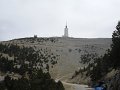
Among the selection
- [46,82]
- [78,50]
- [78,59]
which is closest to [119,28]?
[46,82]

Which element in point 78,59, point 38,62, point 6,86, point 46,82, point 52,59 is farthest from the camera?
point 78,59

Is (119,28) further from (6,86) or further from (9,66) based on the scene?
(9,66)

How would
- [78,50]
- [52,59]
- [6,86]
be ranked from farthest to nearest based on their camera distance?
1. [78,50]
2. [52,59]
3. [6,86]

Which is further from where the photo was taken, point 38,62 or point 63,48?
point 63,48

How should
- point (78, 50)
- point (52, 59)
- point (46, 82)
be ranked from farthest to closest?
point (78, 50)
point (52, 59)
point (46, 82)

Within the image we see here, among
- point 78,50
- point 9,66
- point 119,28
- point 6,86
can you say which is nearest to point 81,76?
point 9,66

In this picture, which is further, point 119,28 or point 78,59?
point 78,59

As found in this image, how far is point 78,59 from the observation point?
173875 mm

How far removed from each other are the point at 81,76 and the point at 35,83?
54535mm

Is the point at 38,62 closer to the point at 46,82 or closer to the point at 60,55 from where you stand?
the point at 60,55

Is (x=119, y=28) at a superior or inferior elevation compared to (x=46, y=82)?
superior

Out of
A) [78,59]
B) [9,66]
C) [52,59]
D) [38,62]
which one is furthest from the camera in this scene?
[78,59]

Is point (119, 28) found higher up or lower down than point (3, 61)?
higher up

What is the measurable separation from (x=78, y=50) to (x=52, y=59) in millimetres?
33902
